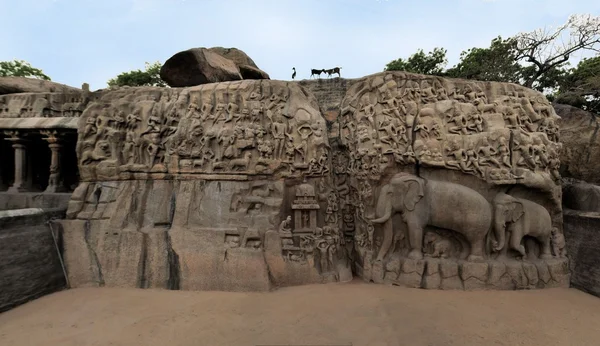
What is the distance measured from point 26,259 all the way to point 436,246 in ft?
23.3

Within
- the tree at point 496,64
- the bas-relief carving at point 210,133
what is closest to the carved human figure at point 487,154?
the bas-relief carving at point 210,133

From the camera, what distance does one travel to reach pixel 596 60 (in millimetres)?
13922

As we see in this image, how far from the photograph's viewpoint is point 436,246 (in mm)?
4781

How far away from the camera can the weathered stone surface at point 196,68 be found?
31.4 feet

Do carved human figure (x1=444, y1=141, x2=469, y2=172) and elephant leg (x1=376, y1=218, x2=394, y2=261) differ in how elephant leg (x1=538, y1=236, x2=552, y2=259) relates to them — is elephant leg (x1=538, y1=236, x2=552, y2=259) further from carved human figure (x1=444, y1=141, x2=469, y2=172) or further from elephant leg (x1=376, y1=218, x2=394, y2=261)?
elephant leg (x1=376, y1=218, x2=394, y2=261)

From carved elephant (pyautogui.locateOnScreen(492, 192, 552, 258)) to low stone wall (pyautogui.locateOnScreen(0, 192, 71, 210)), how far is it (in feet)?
31.5

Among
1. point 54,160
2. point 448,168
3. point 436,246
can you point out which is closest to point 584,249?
point 436,246

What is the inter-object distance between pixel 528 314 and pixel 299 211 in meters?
3.87

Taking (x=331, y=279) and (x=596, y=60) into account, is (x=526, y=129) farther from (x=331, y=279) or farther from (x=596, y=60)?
(x=596, y=60)

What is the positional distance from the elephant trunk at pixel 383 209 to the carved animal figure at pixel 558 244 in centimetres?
321

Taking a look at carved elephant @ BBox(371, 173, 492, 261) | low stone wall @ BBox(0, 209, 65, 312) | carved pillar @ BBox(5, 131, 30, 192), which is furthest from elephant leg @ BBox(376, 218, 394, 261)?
carved pillar @ BBox(5, 131, 30, 192)

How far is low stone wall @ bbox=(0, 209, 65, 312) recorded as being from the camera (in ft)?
13.6

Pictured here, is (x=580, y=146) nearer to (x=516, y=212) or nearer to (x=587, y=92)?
(x=516, y=212)

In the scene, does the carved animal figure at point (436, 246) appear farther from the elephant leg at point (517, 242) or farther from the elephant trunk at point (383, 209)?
the elephant leg at point (517, 242)
